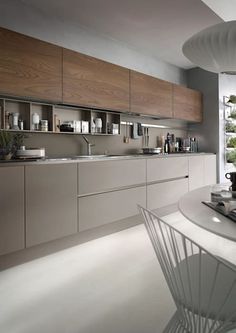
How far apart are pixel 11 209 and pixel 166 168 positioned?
2311 mm

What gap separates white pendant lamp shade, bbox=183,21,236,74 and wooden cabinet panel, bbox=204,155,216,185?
10.2ft

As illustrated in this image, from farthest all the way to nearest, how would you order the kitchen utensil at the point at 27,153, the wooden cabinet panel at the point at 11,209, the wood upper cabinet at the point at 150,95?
the wood upper cabinet at the point at 150,95, the kitchen utensil at the point at 27,153, the wooden cabinet panel at the point at 11,209

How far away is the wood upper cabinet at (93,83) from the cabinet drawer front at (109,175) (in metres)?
0.76

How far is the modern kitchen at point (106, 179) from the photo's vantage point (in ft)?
4.49

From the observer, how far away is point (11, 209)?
88.5 inches

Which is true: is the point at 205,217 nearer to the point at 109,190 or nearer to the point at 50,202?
the point at 50,202

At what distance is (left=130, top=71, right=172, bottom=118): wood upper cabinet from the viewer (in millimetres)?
3741

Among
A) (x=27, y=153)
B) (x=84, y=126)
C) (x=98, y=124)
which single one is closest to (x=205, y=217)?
(x=27, y=153)

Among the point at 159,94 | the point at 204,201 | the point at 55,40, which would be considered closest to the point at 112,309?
the point at 204,201

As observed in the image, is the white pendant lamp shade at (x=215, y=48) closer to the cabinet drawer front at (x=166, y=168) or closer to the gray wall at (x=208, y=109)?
the cabinet drawer front at (x=166, y=168)

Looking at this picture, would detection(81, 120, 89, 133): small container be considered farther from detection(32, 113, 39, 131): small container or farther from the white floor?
the white floor

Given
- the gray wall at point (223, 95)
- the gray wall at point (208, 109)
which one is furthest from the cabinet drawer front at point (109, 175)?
the gray wall at point (223, 95)

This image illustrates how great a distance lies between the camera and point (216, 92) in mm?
4906

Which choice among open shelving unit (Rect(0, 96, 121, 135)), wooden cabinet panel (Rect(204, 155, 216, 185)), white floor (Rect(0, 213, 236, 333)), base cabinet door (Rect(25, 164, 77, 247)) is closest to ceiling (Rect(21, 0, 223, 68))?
open shelving unit (Rect(0, 96, 121, 135))
